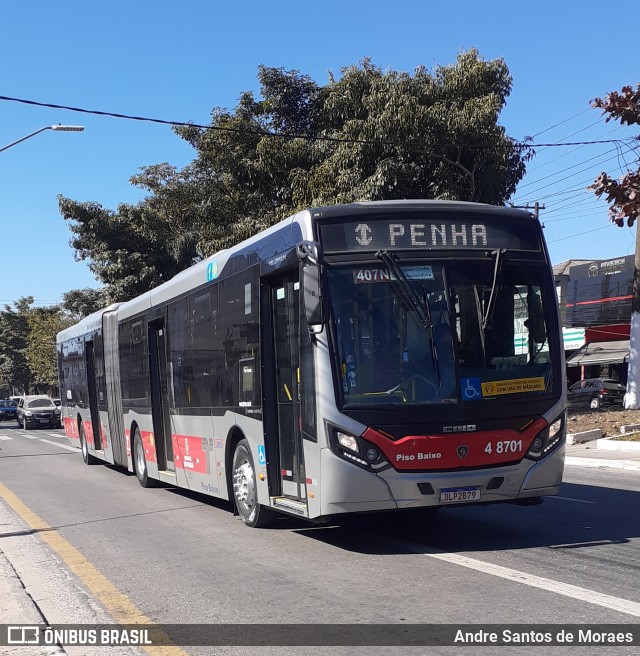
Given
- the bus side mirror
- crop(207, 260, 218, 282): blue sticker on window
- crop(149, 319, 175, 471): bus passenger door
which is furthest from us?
crop(149, 319, 175, 471): bus passenger door

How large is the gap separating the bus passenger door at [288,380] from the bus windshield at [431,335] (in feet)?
2.57

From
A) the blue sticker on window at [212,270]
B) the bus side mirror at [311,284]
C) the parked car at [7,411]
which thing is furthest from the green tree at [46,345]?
the bus side mirror at [311,284]

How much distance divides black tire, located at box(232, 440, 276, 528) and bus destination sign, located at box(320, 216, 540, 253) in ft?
9.51

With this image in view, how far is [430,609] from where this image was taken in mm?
6207

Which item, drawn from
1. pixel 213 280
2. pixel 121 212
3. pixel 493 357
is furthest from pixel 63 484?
pixel 121 212

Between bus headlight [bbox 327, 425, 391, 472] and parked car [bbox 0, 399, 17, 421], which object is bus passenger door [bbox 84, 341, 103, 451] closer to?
bus headlight [bbox 327, 425, 391, 472]

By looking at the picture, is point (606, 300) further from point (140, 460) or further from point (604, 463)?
point (140, 460)

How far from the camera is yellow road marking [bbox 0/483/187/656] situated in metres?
5.81

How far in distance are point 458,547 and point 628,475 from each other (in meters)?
7.97

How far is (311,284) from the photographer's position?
7.98 m

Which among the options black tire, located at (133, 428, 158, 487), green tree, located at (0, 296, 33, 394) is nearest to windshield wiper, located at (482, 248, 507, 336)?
black tire, located at (133, 428, 158, 487)

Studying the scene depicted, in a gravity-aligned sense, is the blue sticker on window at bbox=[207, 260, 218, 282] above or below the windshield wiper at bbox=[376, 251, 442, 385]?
above

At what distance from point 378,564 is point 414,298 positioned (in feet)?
8.02

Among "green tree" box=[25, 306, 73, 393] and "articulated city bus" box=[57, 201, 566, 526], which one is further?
"green tree" box=[25, 306, 73, 393]
